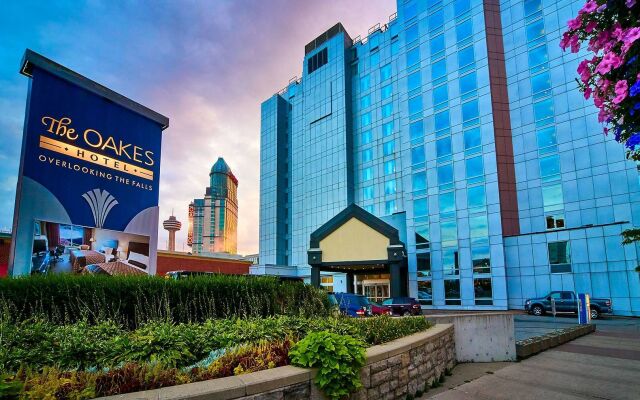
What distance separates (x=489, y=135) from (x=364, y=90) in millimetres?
26375

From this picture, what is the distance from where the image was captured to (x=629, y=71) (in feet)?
8.95

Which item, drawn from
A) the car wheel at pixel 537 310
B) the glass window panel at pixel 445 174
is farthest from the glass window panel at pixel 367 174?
the car wheel at pixel 537 310

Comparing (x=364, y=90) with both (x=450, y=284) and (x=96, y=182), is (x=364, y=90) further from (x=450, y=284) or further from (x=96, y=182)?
(x=96, y=182)

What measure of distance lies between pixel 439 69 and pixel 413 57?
4216 mm

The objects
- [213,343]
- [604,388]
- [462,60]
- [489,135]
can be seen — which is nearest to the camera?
[213,343]

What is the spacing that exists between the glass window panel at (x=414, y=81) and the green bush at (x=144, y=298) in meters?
35.7

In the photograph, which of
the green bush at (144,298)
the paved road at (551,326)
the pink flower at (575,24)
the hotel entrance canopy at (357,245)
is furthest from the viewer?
the hotel entrance canopy at (357,245)

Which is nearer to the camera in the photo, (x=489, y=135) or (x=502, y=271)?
(x=502, y=271)

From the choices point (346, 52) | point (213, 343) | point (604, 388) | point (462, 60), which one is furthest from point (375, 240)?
point (346, 52)

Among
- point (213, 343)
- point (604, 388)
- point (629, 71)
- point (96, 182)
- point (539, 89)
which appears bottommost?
point (604, 388)

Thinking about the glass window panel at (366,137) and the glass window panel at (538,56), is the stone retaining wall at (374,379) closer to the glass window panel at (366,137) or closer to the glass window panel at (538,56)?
the glass window panel at (538,56)

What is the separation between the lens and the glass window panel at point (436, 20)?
40.1 meters

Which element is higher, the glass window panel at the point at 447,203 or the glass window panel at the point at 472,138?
the glass window panel at the point at 472,138

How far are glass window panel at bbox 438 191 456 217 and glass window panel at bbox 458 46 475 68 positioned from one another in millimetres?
12933
